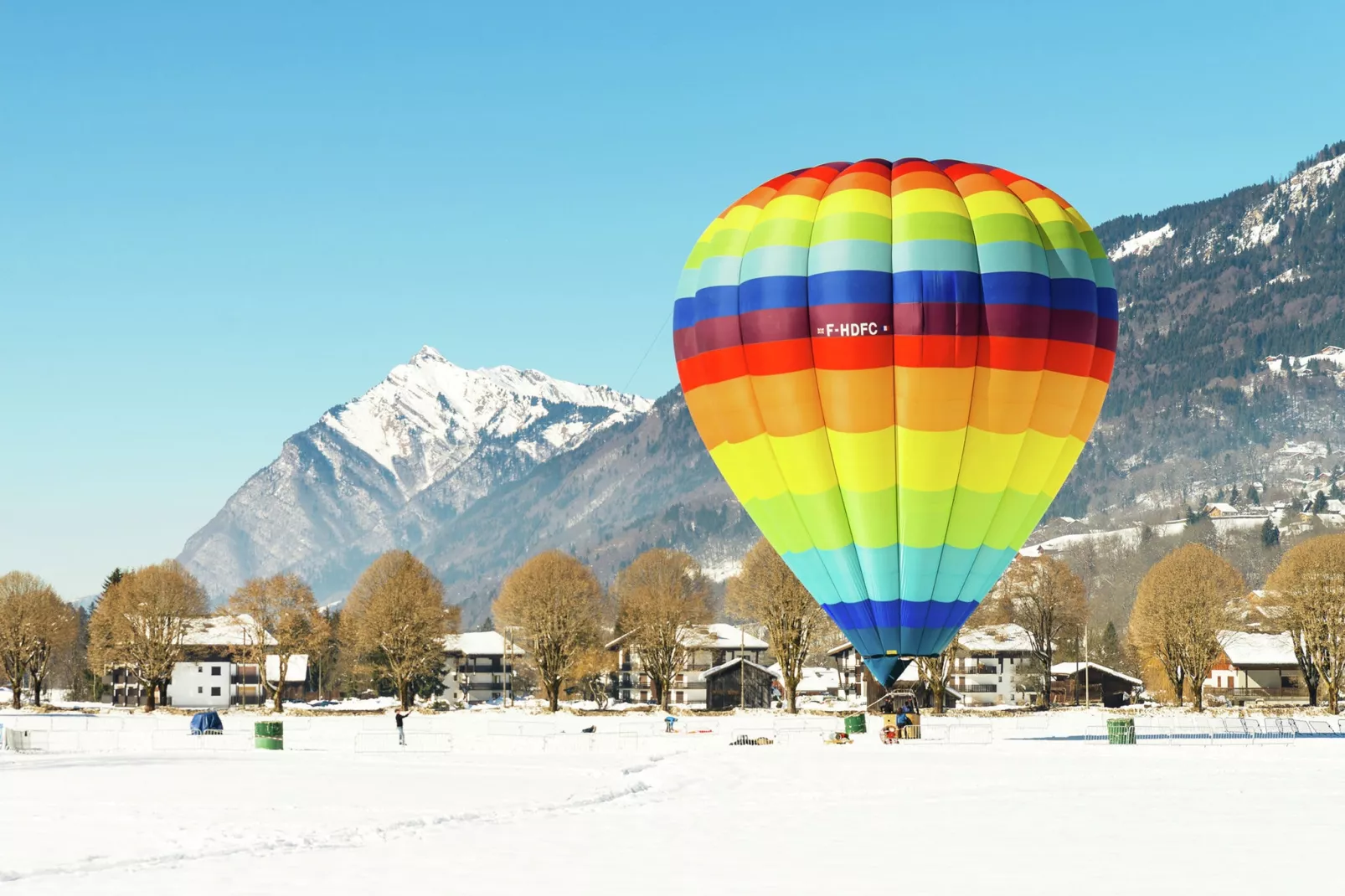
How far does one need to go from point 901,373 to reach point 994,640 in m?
78.4

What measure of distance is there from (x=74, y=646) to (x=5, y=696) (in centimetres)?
3129

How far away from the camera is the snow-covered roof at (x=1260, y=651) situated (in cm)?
14650

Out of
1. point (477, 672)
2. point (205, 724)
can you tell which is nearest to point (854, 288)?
point (205, 724)

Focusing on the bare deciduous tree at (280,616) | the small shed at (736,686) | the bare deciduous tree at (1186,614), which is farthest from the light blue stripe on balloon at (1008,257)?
the small shed at (736,686)

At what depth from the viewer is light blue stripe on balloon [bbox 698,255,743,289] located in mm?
53938

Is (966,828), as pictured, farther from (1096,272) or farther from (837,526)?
(1096,272)

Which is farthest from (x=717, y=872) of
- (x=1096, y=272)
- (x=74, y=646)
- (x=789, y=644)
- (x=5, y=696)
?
(x=74, y=646)

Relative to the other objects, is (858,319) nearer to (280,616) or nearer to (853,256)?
(853,256)

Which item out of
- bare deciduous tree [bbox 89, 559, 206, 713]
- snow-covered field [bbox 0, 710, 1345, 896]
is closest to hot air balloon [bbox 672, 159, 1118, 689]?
snow-covered field [bbox 0, 710, 1345, 896]

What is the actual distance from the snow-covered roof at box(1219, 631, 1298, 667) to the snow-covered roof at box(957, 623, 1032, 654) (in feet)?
62.9

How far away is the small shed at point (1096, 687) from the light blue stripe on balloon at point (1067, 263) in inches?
3608

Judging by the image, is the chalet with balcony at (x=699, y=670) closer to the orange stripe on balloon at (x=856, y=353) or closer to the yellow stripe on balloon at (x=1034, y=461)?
the yellow stripe on balloon at (x=1034, y=461)

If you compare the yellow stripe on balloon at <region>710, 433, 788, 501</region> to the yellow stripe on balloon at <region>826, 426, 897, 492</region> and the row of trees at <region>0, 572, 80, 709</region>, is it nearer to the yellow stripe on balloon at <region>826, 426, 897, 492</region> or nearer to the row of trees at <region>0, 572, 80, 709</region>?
the yellow stripe on balloon at <region>826, 426, 897, 492</region>

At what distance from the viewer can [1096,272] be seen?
55000mm
